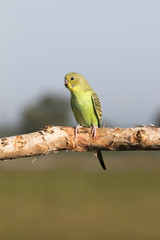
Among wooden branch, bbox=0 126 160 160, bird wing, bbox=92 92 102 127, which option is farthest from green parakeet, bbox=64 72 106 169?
wooden branch, bbox=0 126 160 160

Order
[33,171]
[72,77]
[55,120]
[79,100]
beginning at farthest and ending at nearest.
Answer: [33,171] → [55,120] → [79,100] → [72,77]

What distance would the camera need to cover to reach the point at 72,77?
561 cm

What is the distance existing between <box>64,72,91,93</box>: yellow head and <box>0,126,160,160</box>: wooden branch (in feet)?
1.83

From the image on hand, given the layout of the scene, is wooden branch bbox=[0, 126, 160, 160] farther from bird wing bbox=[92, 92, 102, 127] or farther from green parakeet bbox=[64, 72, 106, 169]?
bird wing bbox=[92, 92, 102, 127]

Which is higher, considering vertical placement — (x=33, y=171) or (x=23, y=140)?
(x=23, y=140)

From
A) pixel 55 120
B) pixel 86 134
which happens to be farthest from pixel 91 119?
pixel 55 120

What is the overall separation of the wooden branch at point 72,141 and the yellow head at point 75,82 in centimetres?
56

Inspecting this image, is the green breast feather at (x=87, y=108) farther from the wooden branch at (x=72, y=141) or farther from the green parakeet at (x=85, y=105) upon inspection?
the wooden branch at (x=72, y=141)

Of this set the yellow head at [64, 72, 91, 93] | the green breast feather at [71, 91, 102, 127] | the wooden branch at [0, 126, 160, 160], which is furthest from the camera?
the green breast feather at [71, 91, 102, 127]

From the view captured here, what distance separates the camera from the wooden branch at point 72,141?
521 cm

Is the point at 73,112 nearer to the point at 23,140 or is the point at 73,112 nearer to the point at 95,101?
the point at 95,101

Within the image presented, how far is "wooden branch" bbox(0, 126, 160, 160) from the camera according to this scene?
521 centimetres

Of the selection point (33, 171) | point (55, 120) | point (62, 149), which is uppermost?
point (62, 149)

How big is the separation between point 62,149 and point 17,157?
50 centimetres
